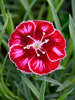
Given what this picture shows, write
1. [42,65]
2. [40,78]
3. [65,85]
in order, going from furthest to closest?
[65,85] → [40,78] → [42,65]

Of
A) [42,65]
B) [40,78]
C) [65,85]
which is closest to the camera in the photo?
[42,65]

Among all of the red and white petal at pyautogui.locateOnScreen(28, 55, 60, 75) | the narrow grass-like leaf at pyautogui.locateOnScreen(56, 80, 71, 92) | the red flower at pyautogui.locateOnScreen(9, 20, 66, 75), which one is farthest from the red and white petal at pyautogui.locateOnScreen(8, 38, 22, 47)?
the narrow grass-like leaf at pyautogui.locateOnScreen(56, 80, 71, 92)

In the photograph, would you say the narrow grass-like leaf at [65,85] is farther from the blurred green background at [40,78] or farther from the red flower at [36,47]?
the red flower at [36,47]

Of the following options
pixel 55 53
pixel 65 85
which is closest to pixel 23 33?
pixel 55 53

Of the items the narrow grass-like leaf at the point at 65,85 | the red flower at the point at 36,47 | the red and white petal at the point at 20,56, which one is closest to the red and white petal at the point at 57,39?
the red flower at the point at 36,47

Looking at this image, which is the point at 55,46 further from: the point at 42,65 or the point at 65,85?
the point at 65,85

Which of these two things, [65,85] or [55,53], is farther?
[65,85]

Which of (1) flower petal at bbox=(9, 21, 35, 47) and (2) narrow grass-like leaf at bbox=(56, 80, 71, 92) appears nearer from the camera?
(1) flower petal at bbox=(9, 21, 35, 47)

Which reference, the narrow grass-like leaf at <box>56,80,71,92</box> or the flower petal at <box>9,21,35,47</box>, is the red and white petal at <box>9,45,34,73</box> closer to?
the flower petal at <box>9,21,35,47</box>
